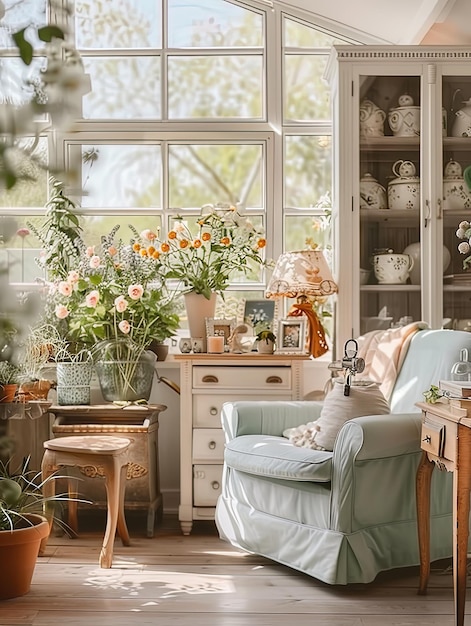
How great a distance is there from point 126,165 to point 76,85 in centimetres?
433

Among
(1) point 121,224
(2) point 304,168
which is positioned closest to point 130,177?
(1) point 121,224

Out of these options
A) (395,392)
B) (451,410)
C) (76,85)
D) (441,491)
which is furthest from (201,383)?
(76,85)

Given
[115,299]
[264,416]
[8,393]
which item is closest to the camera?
[264,416]

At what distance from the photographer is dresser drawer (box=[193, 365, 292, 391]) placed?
12.6 ft

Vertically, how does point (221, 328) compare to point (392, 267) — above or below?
below

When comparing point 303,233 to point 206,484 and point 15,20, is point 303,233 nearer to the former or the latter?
point 206,484

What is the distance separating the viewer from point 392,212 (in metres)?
4.01

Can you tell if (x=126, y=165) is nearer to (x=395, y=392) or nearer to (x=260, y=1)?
(x=260, y=1)

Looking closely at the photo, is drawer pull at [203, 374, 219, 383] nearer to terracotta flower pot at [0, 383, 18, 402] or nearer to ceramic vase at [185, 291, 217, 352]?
ceramic vase at [185, 291, 217, 352]

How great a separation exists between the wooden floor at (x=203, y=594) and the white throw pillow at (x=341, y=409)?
1.74ft

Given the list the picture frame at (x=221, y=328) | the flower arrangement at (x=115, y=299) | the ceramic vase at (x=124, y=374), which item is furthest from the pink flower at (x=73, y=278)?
the picture frame at (x=221, y=328)

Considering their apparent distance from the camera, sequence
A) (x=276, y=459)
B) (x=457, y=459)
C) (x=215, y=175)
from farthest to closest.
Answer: (x=215, y=175), (x=276, y=459), (x=457, y=459)

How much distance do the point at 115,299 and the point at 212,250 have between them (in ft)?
1.78

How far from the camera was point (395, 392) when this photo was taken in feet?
11.5
